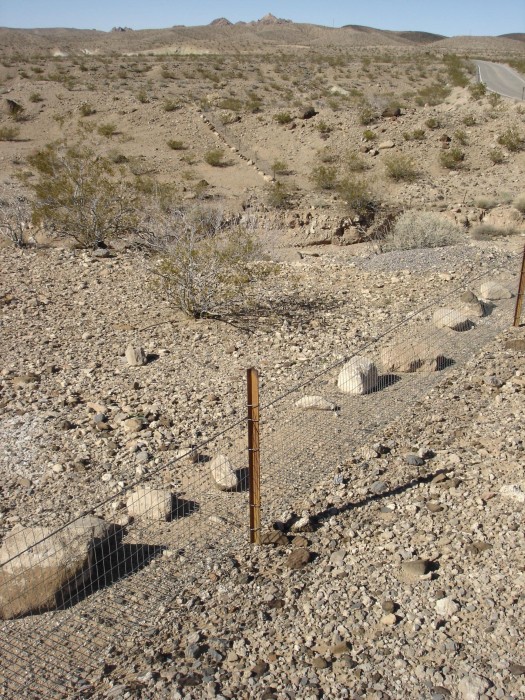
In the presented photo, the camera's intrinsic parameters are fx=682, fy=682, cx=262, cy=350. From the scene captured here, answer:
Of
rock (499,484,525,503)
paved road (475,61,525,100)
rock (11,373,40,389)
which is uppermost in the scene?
paved road (475,61,525,100)

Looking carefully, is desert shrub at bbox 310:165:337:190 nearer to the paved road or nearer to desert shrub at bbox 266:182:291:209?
desert shrub at bbox 266:182:291:209

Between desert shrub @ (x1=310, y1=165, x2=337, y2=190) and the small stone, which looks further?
desert shrub @ (x1=310, y1=165, x2=337, y2=190)

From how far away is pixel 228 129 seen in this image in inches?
1132

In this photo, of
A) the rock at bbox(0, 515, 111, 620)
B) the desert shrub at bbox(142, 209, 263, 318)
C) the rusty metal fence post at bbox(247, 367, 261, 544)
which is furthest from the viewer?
the desert shrub at bbox(142, 209, 263, 318)

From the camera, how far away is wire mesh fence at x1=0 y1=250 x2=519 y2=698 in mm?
4387

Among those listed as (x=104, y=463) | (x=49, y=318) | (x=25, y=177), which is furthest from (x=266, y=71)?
(x=104, y=463)

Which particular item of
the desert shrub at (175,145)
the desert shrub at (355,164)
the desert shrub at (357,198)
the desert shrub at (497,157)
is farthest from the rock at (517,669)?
the desert shrub at (175,145)

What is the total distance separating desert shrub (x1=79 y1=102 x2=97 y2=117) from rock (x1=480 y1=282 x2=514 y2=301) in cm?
2497

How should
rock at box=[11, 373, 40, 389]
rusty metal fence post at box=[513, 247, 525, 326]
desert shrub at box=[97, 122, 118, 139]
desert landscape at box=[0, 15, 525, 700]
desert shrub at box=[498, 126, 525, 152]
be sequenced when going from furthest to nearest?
desert shrub at box=[97, 122, 118, 139], desert shrub at box=[498, 126, 525, 152], rusty metal fence post at box=[513, 247, 525, 326], rock at box=[11, 373, 40, 389], desert landscape at box=[0, 15, 525, 700]

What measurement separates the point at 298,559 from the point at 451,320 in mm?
6077

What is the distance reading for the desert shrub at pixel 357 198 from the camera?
64.8ft

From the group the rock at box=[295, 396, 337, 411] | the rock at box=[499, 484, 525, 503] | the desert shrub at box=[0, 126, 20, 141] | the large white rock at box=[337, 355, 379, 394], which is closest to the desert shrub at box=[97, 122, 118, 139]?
the desert shrub at box=[0, 126, 20, 141]

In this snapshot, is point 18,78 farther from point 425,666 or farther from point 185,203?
point 425,666

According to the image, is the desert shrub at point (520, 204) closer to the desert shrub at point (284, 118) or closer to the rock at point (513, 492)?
the desert shrub at point (284, 118)
